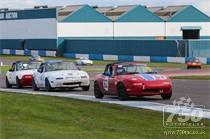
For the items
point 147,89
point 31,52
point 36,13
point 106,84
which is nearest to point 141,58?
point 31,52

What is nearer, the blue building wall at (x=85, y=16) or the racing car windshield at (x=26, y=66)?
the racing car windshield at (x=26, y=66)

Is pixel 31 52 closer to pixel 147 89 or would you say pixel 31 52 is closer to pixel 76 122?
pixel 147 89

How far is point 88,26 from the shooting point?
87.7m

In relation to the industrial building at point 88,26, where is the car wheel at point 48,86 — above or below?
below

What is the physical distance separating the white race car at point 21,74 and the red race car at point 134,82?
30.1ft

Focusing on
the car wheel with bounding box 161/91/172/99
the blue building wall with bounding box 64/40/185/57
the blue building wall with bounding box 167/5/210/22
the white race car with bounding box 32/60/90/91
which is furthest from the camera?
the blue building wall with bounding box 167/5/210/22

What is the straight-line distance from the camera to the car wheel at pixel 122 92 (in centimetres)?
1970

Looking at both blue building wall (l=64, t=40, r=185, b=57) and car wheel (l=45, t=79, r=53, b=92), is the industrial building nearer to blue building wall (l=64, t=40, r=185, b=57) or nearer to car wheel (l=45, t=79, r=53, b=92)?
blue building wall (l=64, t=40, r=185, b=57)

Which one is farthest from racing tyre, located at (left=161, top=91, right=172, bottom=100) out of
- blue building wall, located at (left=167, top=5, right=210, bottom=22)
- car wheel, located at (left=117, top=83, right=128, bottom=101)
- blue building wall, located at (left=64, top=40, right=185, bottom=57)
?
blue building wall, located at (left=167, top=5, right=210, bottom=22)

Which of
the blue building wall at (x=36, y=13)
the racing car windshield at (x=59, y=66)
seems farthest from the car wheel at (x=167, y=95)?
the blue building wall at (x=36, y=13)

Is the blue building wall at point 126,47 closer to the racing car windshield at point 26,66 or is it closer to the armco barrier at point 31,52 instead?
the armco barrier at point 31,52

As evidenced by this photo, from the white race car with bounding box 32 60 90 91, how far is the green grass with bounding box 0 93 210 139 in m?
8.40

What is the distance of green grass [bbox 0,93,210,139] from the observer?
1049 cm

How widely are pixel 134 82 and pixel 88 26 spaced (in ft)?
225
